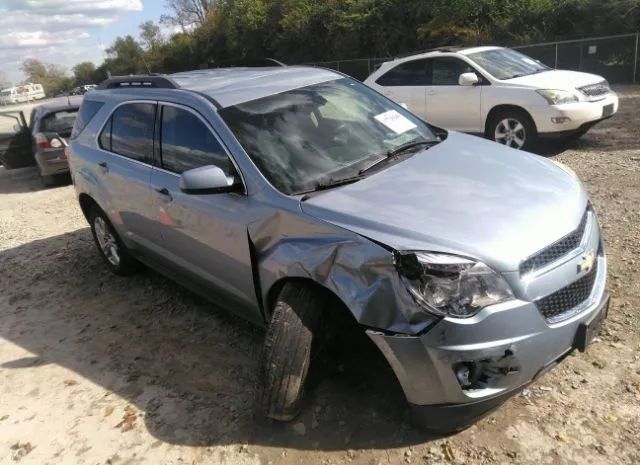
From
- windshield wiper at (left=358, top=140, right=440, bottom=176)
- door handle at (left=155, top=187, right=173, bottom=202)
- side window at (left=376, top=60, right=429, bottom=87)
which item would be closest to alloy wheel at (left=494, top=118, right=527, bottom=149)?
side window at (left=376, top=60, right=429, bottom=87)

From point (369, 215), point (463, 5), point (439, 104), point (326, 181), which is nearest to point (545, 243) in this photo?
point (369, 215)

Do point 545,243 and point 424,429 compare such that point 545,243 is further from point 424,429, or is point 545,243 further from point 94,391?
point 94,391

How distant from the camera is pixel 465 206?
110 inches

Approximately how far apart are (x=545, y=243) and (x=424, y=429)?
3.74 feet

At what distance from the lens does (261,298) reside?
10.9 feet

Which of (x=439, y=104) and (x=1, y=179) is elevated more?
(x=439, y=104)

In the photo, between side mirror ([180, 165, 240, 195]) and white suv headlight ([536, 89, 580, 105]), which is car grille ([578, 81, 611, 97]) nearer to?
white suv headlight ([536, 89, 580, 105])

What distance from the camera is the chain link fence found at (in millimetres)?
15805

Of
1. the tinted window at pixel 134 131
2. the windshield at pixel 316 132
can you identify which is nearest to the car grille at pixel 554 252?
the windshield at pixel 316 132

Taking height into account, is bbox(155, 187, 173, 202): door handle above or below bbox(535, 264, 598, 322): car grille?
above

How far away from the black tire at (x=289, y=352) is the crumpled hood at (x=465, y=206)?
48 cm

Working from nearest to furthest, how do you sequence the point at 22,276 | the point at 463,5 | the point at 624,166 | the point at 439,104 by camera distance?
the point at 22,276 → the point at 624,166 → the point at 439,104 → the point at 463,5

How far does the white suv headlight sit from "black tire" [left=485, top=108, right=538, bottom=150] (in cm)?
36

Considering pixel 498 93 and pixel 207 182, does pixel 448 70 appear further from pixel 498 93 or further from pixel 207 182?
pixel 207 182
